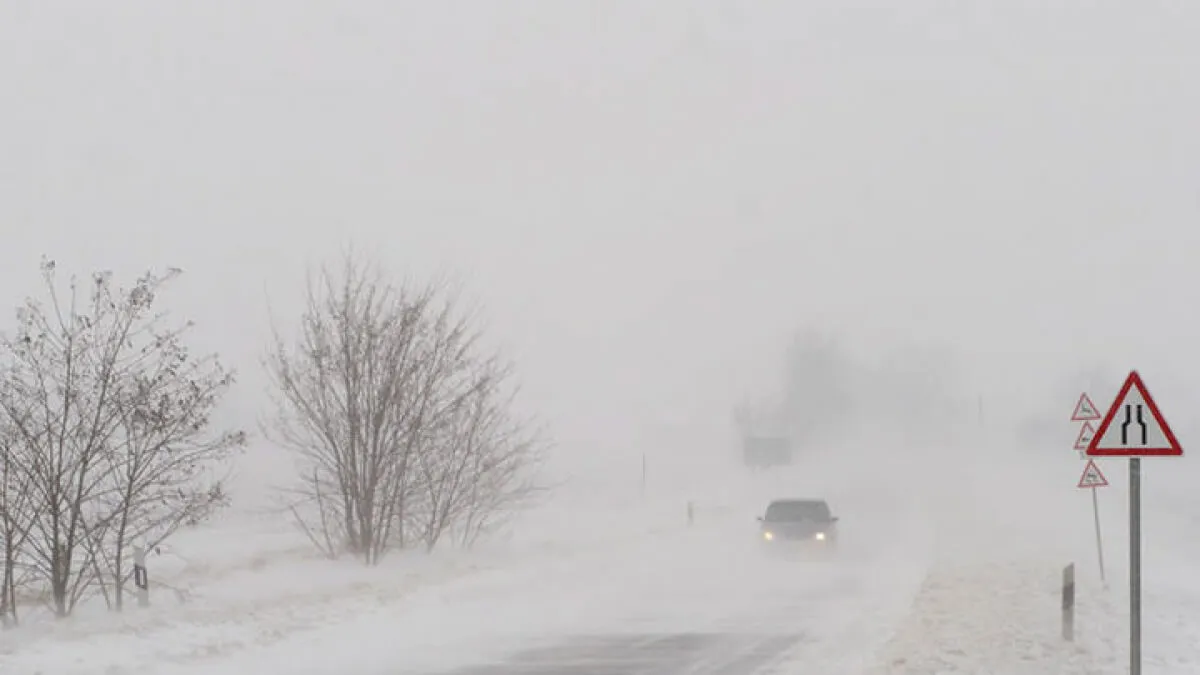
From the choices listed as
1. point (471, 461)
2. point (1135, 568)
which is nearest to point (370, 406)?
A: point (471, 461)

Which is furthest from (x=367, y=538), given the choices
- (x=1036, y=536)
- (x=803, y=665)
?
(x=1036, y=536)

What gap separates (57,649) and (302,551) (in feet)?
65.3

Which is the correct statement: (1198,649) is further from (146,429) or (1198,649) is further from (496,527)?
(496,527)

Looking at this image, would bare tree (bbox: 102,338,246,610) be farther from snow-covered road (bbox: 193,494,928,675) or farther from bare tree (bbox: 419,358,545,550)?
bare tree (bbox: 419,358,545,550)

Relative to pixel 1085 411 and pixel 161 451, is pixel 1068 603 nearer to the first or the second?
pixel 1085 411

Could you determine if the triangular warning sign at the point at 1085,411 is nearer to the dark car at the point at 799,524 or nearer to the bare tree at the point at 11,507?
the dark car at the point at 799,524

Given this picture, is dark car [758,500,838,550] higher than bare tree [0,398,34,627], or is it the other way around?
bare tree [0,398,34,627]

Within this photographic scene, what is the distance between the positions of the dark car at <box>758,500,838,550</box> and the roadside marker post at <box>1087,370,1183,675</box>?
2133 centimetres

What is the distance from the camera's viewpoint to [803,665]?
49.8 ft

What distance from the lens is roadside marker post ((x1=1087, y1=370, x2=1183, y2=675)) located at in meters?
11.7

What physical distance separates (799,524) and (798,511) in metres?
0.76

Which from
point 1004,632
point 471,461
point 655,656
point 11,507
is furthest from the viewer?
point 471,461

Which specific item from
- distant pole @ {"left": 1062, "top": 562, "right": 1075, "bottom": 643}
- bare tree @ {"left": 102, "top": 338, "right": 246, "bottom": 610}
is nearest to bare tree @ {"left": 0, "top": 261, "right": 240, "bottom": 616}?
bare tree @ {"left": 102, "top": 338, "right": 246, "bottom": 610}

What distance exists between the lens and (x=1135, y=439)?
→ 11852 millimetres
